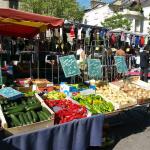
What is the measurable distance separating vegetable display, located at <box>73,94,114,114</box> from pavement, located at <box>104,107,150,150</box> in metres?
0.75

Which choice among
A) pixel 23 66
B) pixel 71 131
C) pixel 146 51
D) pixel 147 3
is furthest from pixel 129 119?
pixel 147 3

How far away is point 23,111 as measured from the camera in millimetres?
5852

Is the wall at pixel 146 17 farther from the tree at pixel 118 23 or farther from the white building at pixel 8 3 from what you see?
the white building at pixel 8 3

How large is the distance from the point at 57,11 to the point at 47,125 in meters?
31.8

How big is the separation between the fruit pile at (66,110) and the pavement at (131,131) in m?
1.06

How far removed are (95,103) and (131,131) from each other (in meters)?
1.49

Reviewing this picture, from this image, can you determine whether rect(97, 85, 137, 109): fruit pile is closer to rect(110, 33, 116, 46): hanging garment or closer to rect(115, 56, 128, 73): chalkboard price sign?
rect(115, 56, 128, 73): chalkboard price sign

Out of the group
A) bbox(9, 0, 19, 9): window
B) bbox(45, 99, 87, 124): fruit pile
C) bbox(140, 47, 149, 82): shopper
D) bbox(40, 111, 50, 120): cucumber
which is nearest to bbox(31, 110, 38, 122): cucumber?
bbox(40, 111, 50, 120): cucumber

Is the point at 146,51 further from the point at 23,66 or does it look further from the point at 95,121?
the point at 95,121

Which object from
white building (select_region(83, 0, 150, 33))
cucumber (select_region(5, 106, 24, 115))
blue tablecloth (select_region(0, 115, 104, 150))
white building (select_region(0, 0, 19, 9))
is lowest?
blue tablecloth (select_region(0, 115, 104, 150))

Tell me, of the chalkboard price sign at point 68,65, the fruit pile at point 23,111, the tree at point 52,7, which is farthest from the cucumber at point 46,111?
the tree at point 52,7

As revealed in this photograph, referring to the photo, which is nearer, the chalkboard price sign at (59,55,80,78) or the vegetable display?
the vegetable display

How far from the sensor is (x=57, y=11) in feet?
119

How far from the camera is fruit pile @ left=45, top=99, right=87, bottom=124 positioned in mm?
5820
